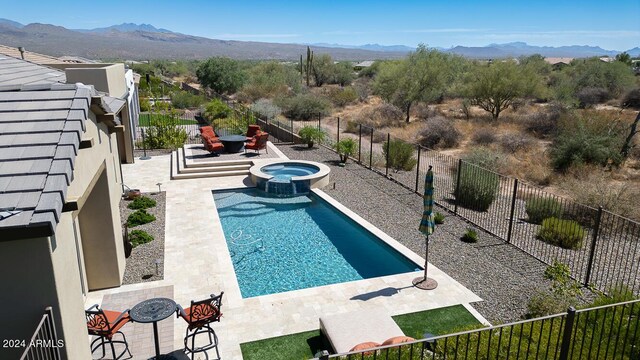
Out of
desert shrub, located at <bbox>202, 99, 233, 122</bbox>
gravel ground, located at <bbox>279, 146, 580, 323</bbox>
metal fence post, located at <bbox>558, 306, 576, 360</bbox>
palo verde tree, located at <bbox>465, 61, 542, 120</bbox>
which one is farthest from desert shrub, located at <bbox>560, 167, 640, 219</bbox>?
desert shrub, located at <bbox>202, 99, 233, 122</bbox>

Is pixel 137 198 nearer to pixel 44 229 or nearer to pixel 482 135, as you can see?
pixel 44 229

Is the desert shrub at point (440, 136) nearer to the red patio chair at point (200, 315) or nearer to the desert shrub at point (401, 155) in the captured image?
the desert shrub at point (401, 155)

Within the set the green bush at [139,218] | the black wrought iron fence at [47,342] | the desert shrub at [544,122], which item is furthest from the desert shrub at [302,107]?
the black wrought iron fence at [47,342]

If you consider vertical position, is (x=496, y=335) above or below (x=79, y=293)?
below

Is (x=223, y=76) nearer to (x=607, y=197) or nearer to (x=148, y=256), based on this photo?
(x=148, y=256)

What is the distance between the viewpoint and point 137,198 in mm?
14133

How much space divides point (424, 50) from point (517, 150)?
2121 cm

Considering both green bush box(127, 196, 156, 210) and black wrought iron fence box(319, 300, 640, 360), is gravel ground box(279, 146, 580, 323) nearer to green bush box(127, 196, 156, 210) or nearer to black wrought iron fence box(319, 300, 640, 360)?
black wrought iron fence box(319, 300, 640, 360)

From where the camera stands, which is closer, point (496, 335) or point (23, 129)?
point (23, 129)

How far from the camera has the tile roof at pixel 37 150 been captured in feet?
12.7

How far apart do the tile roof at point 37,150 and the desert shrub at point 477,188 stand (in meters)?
10.9

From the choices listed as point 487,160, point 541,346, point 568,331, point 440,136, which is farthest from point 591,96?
point 568,331

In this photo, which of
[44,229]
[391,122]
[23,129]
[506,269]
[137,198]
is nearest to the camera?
[44,229]

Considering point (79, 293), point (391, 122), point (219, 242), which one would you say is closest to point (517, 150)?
point (391, 122)
